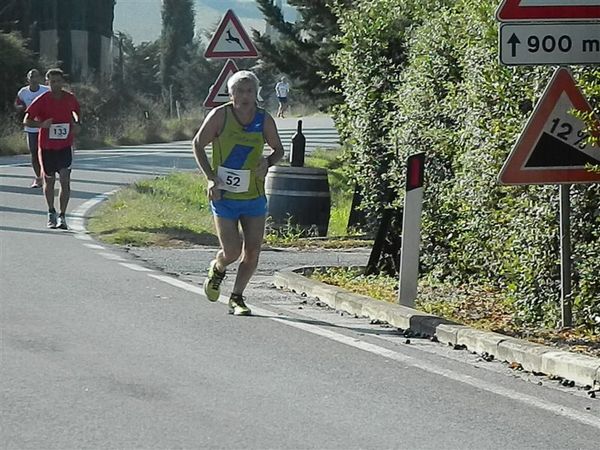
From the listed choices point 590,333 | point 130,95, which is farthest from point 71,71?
point 590,333

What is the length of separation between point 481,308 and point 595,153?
8.14ft

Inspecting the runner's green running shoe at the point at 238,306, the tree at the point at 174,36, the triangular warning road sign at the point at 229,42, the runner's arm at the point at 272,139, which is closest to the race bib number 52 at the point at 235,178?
the runner's arm at the point at 272,139

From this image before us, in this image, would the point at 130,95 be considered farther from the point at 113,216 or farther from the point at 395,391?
the point at 395,391

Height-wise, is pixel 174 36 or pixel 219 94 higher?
pixel 174 36

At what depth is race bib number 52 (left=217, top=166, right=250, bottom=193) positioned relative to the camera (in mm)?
10695

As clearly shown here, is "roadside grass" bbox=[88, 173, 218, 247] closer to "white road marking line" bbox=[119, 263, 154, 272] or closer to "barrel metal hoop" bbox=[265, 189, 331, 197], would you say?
"barrel metal hoop" bbox=[265, 189, 331, 197]

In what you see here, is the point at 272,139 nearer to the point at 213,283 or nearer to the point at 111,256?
the point at 213,283

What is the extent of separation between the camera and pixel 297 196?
17875mm

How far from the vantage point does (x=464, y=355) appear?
361 inches

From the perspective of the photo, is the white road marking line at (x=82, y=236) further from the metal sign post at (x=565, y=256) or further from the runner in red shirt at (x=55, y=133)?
the metal sign post at (x=565, y=256)

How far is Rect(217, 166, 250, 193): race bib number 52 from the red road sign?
8.51 feet

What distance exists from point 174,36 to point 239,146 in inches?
3263

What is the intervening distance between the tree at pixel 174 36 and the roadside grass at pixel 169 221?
5460 cm

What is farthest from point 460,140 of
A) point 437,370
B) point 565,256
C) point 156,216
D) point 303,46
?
point 303,46
